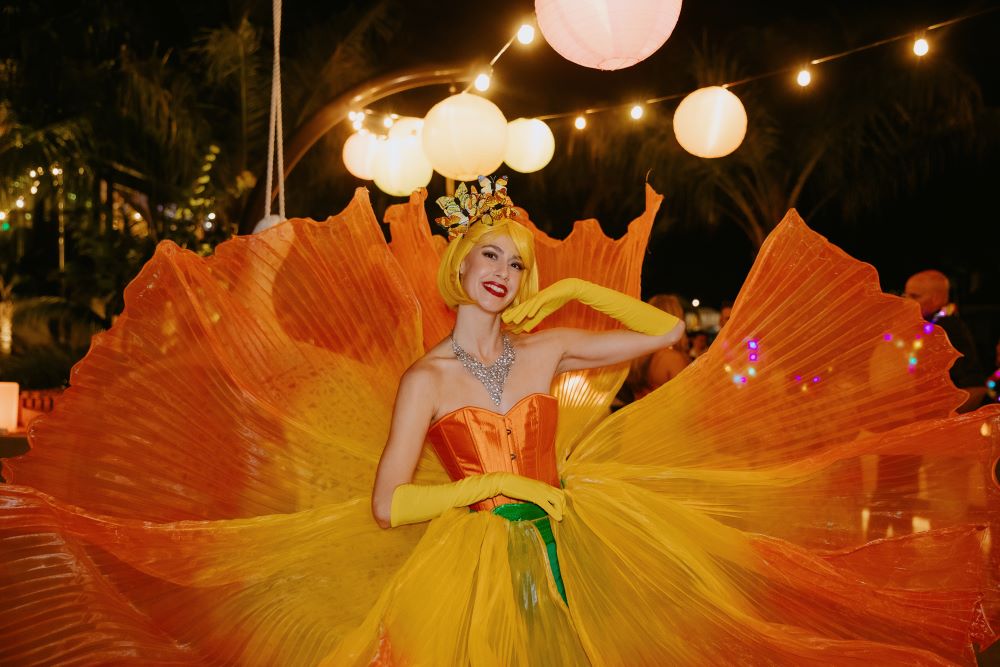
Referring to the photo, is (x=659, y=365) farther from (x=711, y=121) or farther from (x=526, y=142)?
(x=526, y=142)

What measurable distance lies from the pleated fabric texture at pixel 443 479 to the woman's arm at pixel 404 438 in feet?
0.51

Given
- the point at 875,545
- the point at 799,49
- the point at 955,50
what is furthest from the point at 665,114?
the point at 875,545

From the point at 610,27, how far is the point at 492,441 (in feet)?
8.05

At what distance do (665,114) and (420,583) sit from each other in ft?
42.2

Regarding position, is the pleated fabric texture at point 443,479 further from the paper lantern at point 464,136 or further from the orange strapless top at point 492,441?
the paper lantern at point 464,136

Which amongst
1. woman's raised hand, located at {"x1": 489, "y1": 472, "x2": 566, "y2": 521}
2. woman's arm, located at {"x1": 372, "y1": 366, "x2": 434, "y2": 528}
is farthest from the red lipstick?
woman's raised hand, located at {"x1": 489, "y1": 472, "x2": 566, "y2": 521}

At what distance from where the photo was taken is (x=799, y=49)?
488 inches

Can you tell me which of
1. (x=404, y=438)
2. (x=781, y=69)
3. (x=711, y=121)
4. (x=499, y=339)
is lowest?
(x=404, y=438)

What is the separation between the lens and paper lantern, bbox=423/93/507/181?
223 inches

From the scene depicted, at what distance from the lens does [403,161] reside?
725 cm

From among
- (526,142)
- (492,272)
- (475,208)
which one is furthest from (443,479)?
(526,142)

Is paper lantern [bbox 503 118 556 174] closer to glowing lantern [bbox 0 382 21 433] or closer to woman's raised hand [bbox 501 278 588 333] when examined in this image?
woman's raised hand [bbox 501 278 588 333]

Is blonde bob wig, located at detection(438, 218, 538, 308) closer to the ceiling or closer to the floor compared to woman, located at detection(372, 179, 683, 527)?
closer to the ceiling

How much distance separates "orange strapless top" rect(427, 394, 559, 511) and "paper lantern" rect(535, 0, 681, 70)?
2288 millimetres
